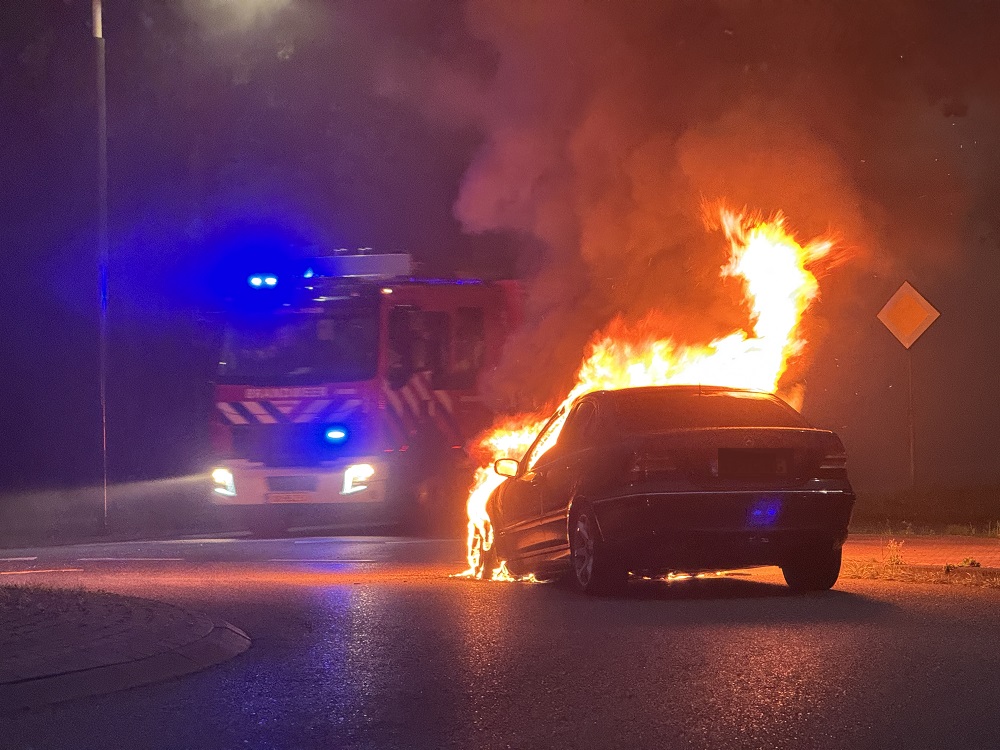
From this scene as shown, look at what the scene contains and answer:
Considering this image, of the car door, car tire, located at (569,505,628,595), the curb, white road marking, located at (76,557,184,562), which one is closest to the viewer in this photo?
the curb

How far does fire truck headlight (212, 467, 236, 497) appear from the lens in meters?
19.6

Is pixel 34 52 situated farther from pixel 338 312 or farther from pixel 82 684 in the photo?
pixel 82 684

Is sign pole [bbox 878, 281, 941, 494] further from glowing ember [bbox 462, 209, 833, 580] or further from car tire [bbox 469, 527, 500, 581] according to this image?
car tire [bbox 469, 527, 500, 581]

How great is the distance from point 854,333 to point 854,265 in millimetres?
5802

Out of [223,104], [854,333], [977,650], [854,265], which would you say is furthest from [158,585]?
[223,104]

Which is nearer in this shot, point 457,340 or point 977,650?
point 977,650

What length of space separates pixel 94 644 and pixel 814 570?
5167 mm

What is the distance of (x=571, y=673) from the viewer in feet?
26.5

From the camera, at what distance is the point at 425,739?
655cm

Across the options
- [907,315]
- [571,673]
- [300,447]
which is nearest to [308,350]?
[300,447]

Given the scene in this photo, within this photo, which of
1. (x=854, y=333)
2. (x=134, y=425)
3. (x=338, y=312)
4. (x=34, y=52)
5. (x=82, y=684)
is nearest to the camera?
(x=82, y=684)

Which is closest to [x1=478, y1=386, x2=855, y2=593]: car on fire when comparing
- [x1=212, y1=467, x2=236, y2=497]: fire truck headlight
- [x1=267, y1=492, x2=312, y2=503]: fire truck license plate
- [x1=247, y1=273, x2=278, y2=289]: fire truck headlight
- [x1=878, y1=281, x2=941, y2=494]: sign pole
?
[x1=878, y1=281, x2=941, y2=494]: sign pole

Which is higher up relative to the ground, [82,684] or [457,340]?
Answer: [457,340]

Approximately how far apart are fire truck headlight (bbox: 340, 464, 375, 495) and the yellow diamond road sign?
6.48 metres
